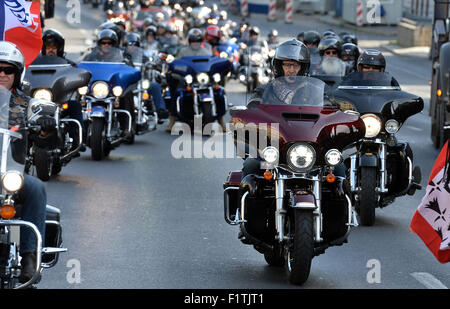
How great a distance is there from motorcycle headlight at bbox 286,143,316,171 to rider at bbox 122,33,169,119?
11.1 metres

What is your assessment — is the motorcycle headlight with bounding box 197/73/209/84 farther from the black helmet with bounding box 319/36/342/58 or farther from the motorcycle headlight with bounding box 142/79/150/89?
the black helmet with bounding box 319/36/342/58

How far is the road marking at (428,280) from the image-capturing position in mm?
9984

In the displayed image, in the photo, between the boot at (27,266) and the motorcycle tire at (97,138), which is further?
the motorcycle tire at (97,138)

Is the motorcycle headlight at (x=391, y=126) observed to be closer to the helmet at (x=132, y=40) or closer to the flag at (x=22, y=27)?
the flag at (x=22, y=27)

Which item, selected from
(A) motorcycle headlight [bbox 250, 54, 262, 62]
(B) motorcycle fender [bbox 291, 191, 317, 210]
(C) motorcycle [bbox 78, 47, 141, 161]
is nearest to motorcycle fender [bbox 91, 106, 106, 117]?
(C) motorcycle [bbox 78, 47, 141, 161]

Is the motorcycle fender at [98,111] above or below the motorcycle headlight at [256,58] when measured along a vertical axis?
above

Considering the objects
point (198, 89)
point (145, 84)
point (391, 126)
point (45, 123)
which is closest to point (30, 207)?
point (45, 123)

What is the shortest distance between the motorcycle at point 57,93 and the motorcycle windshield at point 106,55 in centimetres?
304

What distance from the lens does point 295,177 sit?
396 inches

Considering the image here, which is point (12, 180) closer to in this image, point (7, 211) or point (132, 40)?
point (7, 211)

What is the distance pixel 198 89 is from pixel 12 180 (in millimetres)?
14926

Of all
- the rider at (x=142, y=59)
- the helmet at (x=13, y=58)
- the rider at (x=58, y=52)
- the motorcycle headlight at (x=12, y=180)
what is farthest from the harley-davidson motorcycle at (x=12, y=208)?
the rider at (x=142, y=59)

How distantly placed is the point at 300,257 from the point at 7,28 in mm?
3624

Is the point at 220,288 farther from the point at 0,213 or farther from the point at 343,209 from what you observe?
the point at 0,213
